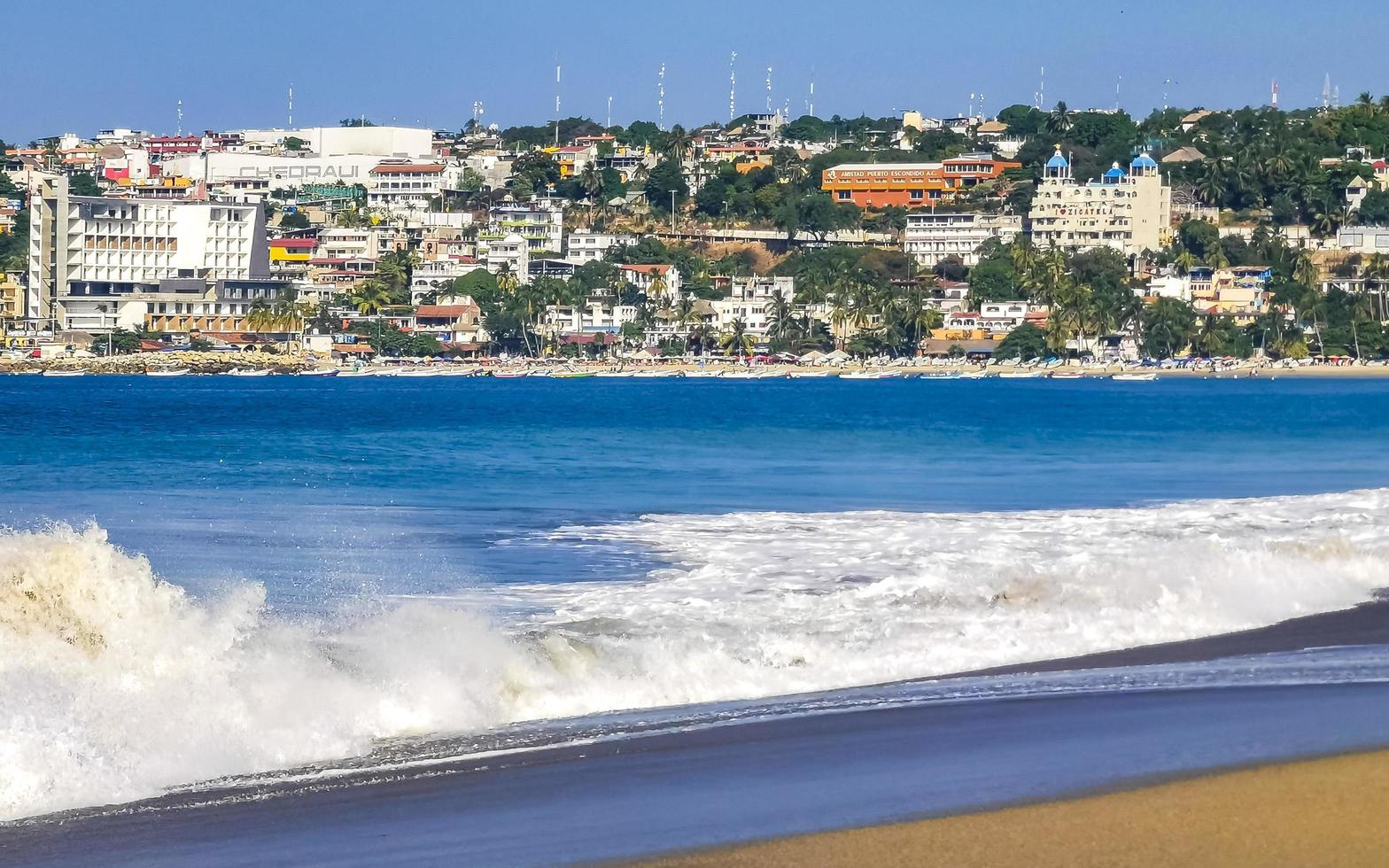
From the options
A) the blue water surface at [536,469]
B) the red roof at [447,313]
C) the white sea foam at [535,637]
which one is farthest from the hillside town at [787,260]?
the white sea foam at [535,637]

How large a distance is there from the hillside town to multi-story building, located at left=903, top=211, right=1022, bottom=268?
0.20m

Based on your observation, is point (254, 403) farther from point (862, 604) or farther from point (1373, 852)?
point (1373, 852)

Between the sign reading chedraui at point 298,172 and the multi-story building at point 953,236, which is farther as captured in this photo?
the sign reading chedraui at point 298,172

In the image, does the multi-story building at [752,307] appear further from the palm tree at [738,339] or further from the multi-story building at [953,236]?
the multi-story building at [953,236]

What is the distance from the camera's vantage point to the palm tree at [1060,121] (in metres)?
168

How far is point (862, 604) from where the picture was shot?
1338 centimetres

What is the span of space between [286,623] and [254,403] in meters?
63.9

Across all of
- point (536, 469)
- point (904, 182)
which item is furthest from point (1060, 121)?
point (536, 469)

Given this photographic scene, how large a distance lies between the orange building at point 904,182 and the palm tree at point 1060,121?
28.0 feet

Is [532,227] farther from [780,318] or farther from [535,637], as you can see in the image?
[535,637]

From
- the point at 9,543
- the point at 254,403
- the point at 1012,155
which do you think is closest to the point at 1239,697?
the point at 9,543

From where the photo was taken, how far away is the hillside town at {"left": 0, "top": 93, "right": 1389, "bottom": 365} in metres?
127

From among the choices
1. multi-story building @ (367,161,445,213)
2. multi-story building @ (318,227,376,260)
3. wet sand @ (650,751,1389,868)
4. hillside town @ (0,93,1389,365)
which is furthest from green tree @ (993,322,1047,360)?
wet sand @ (650,751,1389,868)

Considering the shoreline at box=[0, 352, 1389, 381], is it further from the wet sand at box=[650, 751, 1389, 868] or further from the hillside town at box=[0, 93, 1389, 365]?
the wet sand at box=[650, 751, 1389, 868]
